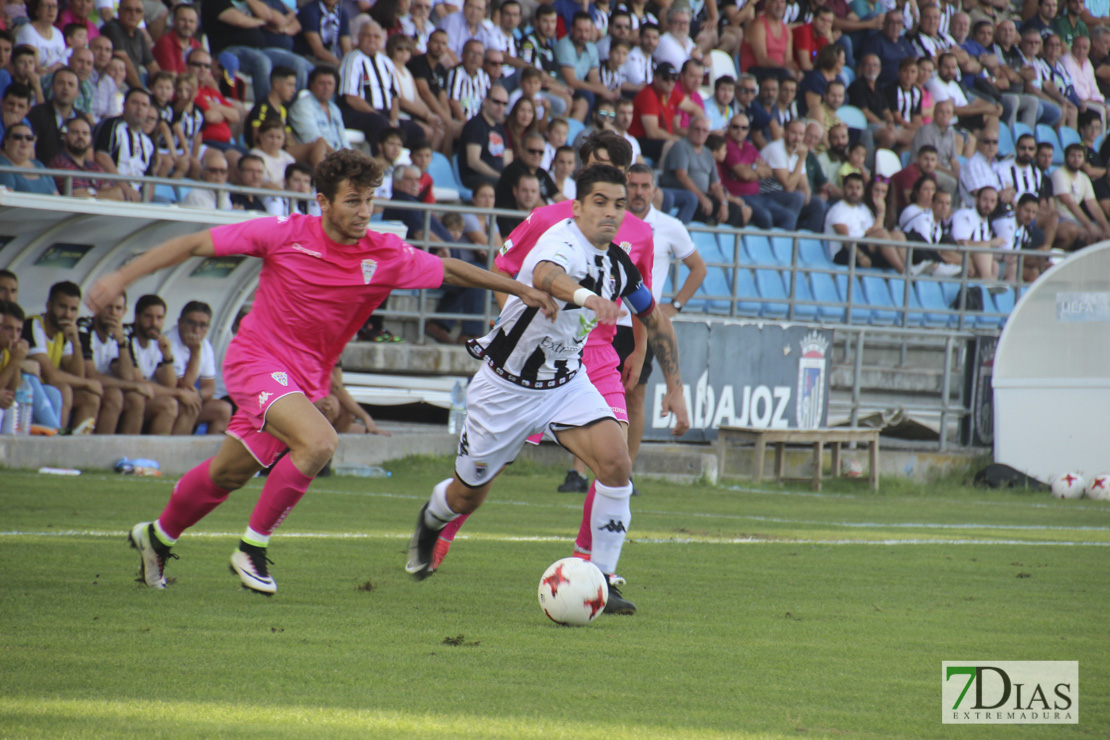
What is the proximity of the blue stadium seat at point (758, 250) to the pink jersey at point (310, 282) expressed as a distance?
11533 mm

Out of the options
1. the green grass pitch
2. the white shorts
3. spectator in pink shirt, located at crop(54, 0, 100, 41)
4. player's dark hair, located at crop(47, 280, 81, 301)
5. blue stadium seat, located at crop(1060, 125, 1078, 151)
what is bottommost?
the green grass pitch

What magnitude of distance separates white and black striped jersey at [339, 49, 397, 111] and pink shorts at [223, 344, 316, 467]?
9789 mm

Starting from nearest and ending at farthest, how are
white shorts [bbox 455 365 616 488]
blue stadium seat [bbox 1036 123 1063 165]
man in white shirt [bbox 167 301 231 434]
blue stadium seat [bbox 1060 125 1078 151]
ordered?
white shorts [bbox 455 365 616 488] → man in white shirt [bbox 167 301 231 434] → blue stadium seat [bbox 1036 123 1063 165] → blue stadium seat [bbox 1060 125 1078 151]

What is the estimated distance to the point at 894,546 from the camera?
852 centimetres

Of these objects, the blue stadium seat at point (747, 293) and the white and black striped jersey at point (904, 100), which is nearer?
the blue stadium seat at point (747, 293)

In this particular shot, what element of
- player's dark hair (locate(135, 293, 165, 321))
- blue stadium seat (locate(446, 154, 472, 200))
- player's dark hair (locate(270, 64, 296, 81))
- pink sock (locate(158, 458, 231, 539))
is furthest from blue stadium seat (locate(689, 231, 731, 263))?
pink sock (locate(158, 458, 231, 539))

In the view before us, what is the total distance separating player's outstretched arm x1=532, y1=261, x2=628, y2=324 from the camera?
516 cm

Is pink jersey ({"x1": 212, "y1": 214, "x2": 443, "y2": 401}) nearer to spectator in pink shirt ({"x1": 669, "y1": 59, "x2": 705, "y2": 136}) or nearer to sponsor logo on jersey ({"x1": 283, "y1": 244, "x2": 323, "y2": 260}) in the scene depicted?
sponsor logo on jersey ({"x1": 283, "y1": 244, "x2": 323, "y2": 260})

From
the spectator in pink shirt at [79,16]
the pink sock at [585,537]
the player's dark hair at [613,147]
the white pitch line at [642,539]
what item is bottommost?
the white pitch line at [642,539]

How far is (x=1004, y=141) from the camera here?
73.6ft

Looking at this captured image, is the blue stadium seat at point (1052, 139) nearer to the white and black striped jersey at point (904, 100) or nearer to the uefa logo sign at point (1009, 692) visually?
the white and black striped jersey at point (904, 100)

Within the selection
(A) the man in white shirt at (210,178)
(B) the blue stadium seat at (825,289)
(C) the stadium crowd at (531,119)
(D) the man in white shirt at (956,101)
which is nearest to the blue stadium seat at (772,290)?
(B) the blue stadium seat at (825,289)

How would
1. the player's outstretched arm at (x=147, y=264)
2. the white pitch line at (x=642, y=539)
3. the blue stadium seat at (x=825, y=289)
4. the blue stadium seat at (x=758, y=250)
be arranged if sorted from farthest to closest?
the blue stadium seat at (x=825, y=289), the blue stadium seat at (x=758, y=250), the white pitch line at (x=642, y=539), the player's outstretched arm at (x=147, y=264)

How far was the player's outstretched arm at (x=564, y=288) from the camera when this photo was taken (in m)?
5.16
